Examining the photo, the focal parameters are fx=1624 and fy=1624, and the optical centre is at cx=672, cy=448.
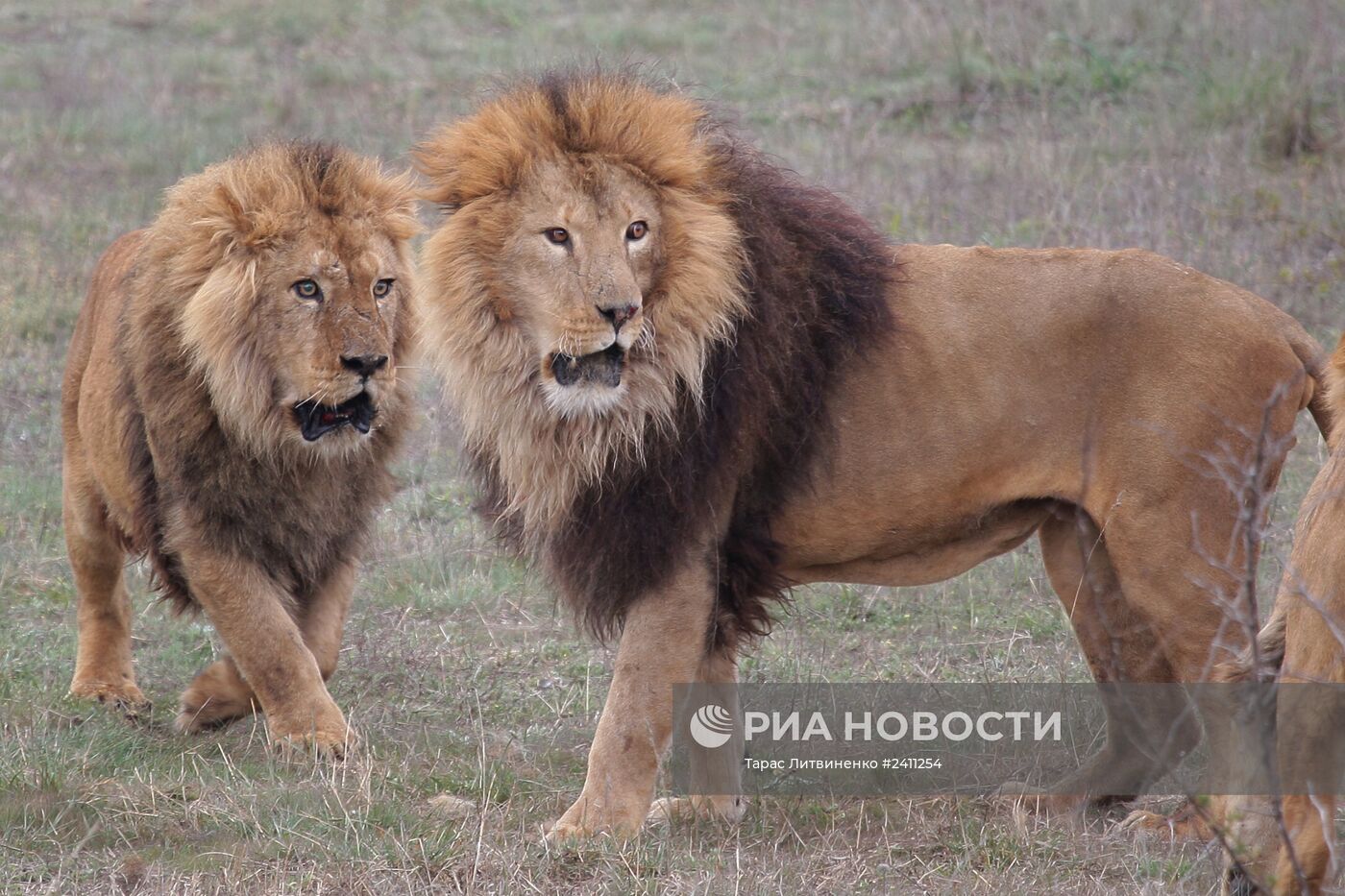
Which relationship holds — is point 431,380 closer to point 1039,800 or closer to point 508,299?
point 508,299

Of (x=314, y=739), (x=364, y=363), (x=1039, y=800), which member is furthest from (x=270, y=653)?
(x=1039, y=800)

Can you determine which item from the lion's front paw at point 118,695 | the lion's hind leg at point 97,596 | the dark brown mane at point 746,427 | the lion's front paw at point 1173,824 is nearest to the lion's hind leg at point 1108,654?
the lion's front paw at point 1173,824

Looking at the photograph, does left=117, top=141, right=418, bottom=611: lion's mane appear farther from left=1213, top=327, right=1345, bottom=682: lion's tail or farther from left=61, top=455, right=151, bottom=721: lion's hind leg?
left=1213, top=327, right=1345, bottom=682: lion's tail

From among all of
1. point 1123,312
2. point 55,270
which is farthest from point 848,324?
point 55,270

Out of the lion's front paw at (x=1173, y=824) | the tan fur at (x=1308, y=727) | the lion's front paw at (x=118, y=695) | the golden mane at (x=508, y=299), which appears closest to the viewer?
the tan fur at (x=1308, y=727)

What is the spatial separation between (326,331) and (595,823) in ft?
4.49

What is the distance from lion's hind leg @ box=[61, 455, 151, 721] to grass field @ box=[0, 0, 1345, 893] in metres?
0.17

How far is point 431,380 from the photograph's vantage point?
5.63 meters

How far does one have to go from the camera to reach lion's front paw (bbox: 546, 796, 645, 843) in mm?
3482

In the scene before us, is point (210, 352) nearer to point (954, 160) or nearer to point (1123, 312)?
point (1123, 312)

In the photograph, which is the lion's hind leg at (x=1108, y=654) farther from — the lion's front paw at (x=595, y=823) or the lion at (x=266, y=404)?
the lion at (x=266, y=404)

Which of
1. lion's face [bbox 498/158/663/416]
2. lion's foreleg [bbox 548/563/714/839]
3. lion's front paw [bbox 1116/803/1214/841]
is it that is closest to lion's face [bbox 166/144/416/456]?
lion's face [bbox 498/158/663/416]

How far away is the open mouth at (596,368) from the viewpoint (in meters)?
3.40

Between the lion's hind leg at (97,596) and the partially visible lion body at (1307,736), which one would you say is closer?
the partially visible lion body at (1307,736)
